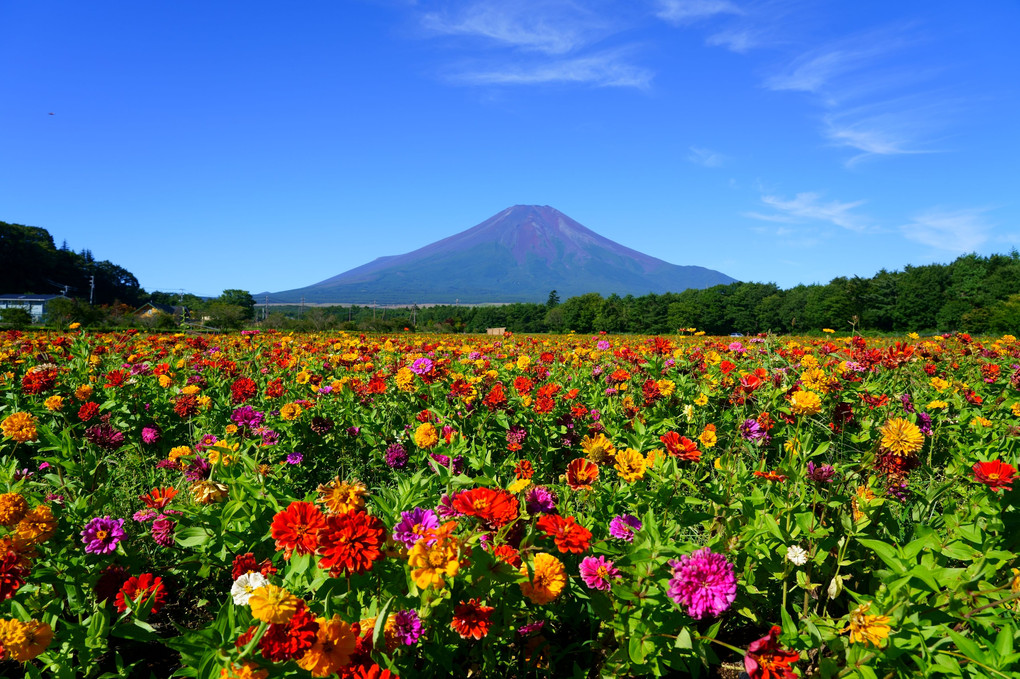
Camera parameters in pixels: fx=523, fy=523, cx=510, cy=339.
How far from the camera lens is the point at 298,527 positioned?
1.16 m

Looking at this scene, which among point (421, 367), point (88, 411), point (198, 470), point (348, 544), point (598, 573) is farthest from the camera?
point (421, 367)

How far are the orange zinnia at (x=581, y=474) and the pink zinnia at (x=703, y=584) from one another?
0.47 m

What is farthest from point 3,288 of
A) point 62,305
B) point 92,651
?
point 92,651

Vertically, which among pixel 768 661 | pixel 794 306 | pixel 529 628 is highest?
pixel 794 306

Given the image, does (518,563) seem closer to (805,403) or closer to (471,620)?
(471,620)

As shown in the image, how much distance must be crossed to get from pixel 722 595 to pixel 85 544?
2.04 meters

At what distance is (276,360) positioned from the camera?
5.62 meters

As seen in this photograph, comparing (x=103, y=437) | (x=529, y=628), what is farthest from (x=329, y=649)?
(x=103, y=437)

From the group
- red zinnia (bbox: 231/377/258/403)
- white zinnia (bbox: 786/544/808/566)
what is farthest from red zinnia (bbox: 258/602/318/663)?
red zinnia (bbox: 231/377/258/403)

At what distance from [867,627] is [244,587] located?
1454mm

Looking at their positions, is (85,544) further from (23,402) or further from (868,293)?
(868,293)

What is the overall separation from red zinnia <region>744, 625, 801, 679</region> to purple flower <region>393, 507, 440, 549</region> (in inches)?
31.8

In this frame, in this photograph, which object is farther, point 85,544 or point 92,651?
point 85,544

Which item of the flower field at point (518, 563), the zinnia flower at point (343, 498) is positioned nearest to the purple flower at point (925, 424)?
the flower field at point (518, 563)
